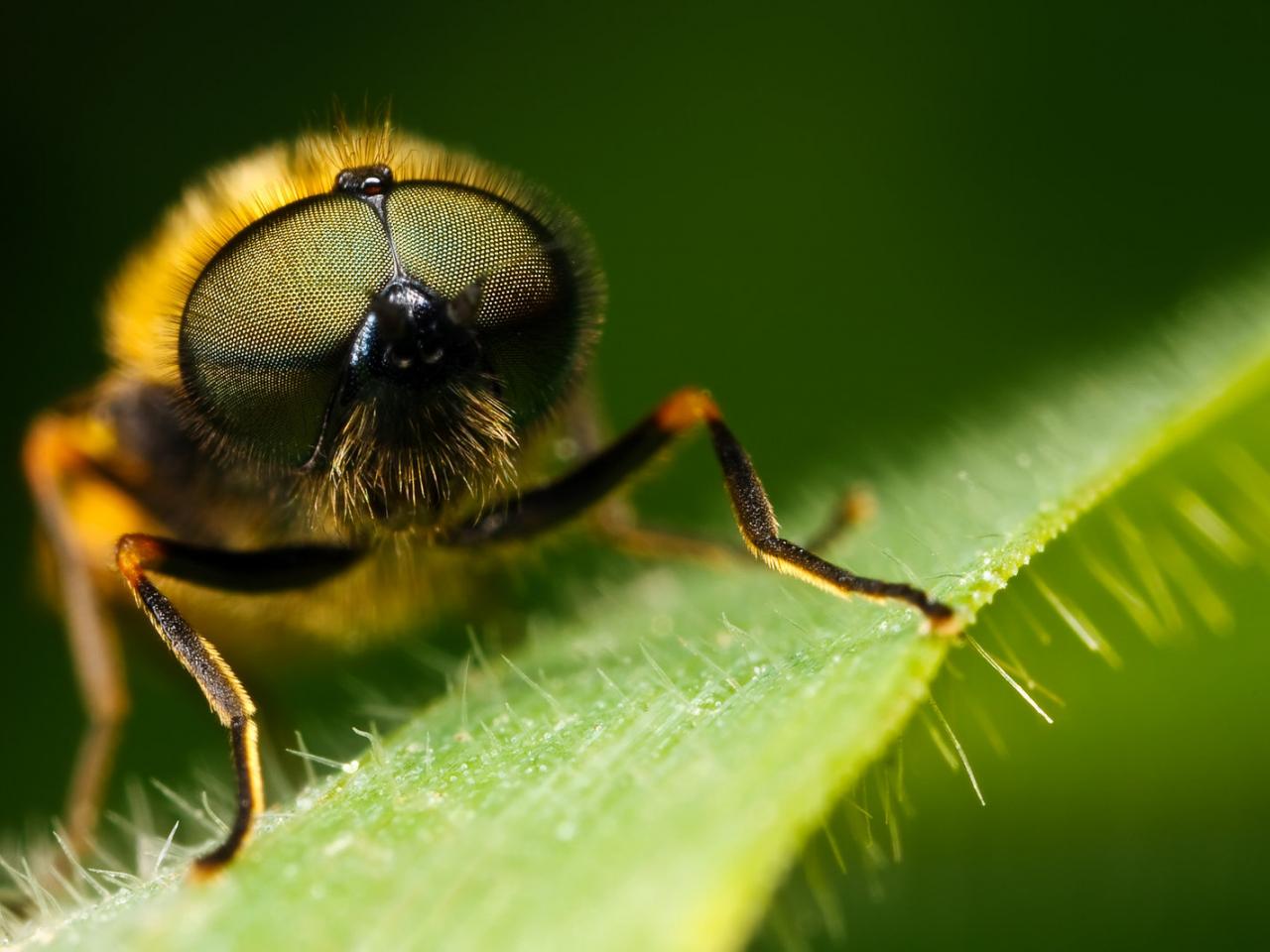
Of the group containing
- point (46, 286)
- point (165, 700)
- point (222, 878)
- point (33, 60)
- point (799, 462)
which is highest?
point (33, 60)

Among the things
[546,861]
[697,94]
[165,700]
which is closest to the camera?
[546,861]

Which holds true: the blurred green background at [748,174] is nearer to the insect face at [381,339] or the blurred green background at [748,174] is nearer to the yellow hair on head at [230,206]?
the yellow hair on head at [230,206]

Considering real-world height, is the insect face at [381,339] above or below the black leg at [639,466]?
above


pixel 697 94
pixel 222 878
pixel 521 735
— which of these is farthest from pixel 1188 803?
pixel 697 94

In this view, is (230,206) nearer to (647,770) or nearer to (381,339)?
(381,339)

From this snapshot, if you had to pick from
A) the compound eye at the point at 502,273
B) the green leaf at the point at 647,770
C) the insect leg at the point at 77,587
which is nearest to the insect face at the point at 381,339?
the compound eye at the point at 502,273

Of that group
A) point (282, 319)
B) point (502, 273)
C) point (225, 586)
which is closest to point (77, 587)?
point (225, 586)

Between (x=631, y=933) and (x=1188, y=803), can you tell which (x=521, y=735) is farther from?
(x=1188, y=803)

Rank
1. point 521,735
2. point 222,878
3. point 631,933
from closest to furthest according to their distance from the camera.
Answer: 1. point 631,933
2. point 222,878
3. point 521,735

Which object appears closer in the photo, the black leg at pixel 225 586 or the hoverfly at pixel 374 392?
the black leg at pixel 225 586
